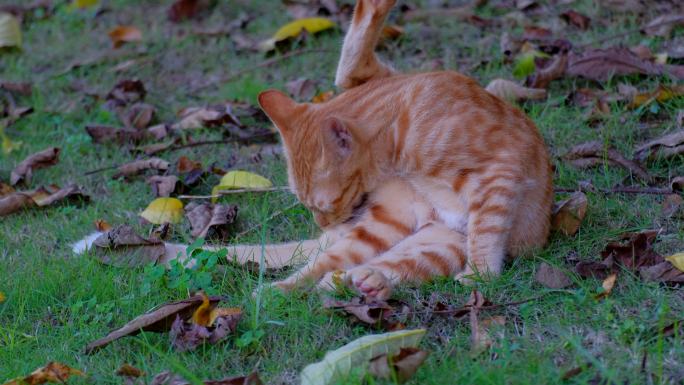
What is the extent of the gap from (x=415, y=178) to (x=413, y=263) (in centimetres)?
41

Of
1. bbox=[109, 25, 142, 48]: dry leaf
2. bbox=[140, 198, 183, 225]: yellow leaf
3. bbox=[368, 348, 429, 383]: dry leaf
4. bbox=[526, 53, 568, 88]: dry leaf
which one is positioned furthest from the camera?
bbox=[109, 25, 142, 48]: dry leaf

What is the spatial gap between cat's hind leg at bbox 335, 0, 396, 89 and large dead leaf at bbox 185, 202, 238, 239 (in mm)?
887

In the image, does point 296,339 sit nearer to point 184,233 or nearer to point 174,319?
point 174,319

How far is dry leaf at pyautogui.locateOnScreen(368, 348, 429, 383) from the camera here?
2.65 meters

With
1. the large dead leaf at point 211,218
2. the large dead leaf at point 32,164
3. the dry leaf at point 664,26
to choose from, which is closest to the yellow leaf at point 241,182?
the large dead leaf at point 211,218

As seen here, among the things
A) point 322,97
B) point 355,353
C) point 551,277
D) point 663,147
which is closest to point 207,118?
point 322,97

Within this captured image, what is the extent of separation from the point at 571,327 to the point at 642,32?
3.13 metres

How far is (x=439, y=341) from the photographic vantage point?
3.03 meters

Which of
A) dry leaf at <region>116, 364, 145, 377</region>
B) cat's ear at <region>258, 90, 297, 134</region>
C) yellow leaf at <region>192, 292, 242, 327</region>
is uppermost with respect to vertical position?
cat's ear at <region>258, 90, 297, 134</region>

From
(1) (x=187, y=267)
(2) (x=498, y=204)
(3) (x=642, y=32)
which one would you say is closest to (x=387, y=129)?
(2) (x=498, y=204)

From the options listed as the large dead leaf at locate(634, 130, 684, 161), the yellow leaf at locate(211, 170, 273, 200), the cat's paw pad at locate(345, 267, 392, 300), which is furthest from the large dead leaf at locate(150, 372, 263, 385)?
the large dead leaf at locate(634, 130, 684, 161)

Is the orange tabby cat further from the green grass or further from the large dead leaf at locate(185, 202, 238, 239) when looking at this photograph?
the large dead leaf at locate(185, 202, 238, 239)

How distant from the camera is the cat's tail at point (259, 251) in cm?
380

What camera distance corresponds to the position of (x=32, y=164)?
512 cm
